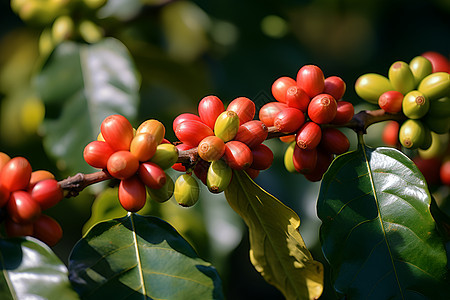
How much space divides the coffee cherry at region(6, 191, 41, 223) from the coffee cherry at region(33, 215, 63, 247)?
2.3 inches

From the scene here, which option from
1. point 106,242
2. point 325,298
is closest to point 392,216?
point 106,242

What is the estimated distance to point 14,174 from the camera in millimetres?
941

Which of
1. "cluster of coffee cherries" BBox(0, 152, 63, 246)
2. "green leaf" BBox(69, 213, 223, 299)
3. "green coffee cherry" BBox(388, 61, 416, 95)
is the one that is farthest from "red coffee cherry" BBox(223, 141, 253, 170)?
"green coffee cherry" BBox(388, 61, 416, 95)

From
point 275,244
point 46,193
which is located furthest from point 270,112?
point 46,193

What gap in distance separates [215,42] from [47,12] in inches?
35.7

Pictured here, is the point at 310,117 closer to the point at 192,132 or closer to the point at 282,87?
the point at 282,87

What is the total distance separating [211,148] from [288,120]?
0.62ft

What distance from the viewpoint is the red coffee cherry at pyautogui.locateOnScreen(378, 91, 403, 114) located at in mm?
1177

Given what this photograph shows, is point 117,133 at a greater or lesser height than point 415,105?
lesser

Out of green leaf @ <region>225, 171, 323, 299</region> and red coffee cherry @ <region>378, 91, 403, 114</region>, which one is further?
red coffee cherry @ <region>378, 91, 403, 114</region>

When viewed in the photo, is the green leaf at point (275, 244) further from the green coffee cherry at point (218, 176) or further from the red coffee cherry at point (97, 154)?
the red coffee cherry at point (97, 154)

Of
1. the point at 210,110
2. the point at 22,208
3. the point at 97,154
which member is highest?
the point at 210,110

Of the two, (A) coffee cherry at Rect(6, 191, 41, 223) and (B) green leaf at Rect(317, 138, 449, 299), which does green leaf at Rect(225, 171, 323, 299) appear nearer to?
(B) green leaf at Rect(317, 138, 449, 299)

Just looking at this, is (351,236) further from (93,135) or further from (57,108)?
(57,108)
